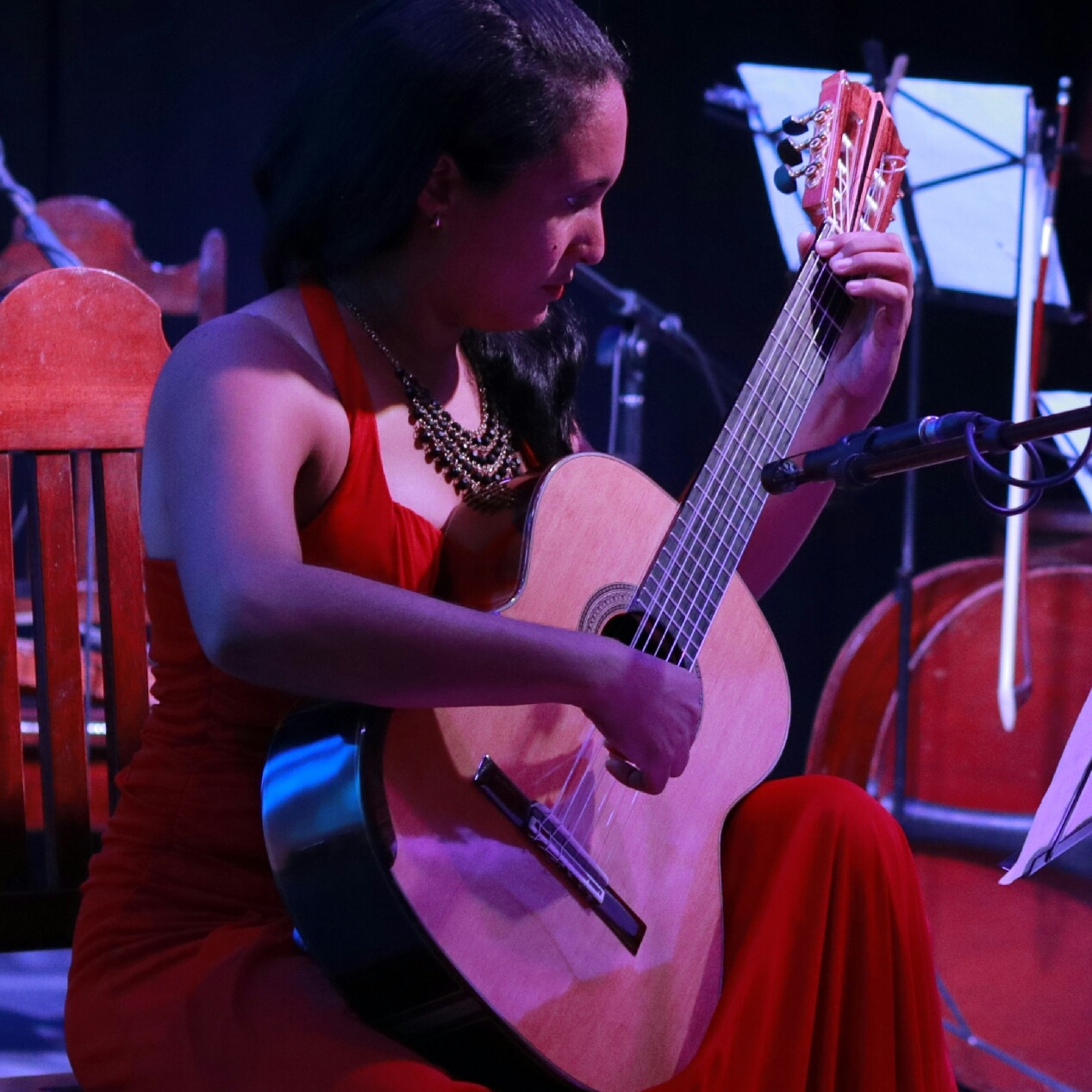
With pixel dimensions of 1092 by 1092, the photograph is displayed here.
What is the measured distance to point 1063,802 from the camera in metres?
0.95

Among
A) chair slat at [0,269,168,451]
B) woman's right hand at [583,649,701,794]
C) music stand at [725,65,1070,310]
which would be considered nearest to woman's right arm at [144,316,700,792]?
woman's right hand at [583,649,701,794]

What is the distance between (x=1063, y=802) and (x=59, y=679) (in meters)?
0.98

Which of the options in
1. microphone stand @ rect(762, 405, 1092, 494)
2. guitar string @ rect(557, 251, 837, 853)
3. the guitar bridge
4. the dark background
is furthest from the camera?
the dark background

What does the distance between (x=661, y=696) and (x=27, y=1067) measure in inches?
26.0

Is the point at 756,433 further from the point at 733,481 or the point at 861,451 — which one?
the point at 861,451

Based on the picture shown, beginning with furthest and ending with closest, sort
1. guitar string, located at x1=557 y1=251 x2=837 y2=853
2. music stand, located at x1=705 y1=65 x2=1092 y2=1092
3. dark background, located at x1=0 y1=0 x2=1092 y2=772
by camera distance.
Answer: dark background, located at x1=0 y1=0 x2=1092 y2=772 → music stand, located at x1=705 y1=65 x2=1092 y2=1092 → guitar string, located at x1=557 y1=251 x2=837 y2=853

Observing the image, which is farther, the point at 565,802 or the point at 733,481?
the point at 733,481

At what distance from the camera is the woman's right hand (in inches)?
41.3

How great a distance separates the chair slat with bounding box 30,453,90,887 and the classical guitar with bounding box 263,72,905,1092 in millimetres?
455

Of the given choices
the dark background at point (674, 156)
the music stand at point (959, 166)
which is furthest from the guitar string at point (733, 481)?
the dark background at point (674, 156)

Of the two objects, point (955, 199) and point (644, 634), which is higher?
point (955, 199)

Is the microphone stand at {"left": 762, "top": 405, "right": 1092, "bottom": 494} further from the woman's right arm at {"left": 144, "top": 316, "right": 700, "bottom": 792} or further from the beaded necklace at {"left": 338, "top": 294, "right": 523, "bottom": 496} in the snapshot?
the beaded necklace at {"left": 338, "top": 294, "right": 523, "bottom": 496}

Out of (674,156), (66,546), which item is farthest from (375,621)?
(674,156)

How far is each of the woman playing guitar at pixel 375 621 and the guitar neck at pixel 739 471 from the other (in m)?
0.12
